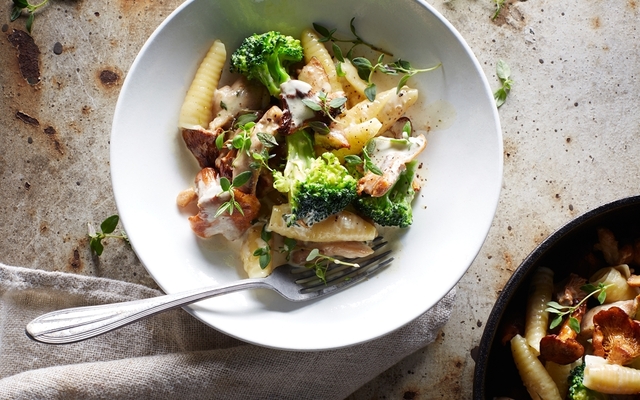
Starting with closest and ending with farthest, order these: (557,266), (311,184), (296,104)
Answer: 1. (311,184)
2. (296,104)
3. (557,266)

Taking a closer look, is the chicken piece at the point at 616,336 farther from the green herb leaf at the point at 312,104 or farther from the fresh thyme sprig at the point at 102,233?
the fresh thyme sprig at the point at 102,233

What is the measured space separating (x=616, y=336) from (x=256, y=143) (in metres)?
1.33

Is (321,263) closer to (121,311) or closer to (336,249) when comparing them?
(336,249)

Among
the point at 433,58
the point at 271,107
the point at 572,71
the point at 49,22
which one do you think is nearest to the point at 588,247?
the point at 572,71

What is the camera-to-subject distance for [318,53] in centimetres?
197

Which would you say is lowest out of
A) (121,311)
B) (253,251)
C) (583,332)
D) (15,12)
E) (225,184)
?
(583,332)

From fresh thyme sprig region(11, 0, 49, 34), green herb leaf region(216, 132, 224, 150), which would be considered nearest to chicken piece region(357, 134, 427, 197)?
green herb leaf region(216, 132, 224, 150)

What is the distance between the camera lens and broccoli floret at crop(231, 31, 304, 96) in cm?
188

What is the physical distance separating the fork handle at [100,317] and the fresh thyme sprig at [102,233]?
14.8 inches

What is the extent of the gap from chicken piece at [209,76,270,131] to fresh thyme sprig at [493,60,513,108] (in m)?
0.93

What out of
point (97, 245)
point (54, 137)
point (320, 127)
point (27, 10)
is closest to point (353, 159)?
point (320, 127)

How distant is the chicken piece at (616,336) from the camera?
194cm

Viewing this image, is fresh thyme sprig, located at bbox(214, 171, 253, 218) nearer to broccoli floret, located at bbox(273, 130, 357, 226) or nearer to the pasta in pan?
broccoli floret, located at bbox(273, 130, 357, 226)

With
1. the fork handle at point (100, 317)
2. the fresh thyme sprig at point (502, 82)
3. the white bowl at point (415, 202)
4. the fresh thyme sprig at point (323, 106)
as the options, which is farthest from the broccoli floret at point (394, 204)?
the fresh thyme sprig at point (502, 82)
